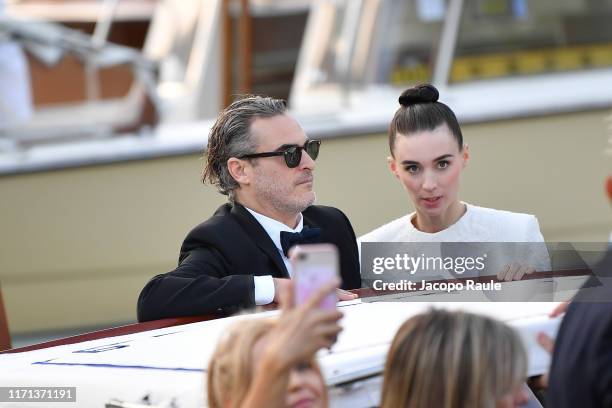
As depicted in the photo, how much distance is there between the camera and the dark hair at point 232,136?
3.89 metres

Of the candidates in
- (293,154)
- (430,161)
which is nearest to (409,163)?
(430,161)

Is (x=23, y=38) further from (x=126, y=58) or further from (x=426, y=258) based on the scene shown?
(x=426, y=258)

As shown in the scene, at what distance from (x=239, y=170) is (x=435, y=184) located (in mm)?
582

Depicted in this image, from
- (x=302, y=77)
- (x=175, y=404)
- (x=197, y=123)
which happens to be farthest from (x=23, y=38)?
(x=175, y=404)

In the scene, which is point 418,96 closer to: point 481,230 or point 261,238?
point 481,230

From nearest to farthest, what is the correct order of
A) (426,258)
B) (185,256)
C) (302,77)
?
(426,258) → (185,256) → (302,77)

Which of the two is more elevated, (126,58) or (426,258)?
(126,58)

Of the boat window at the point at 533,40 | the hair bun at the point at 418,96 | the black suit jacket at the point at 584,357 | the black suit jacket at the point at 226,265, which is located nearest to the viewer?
the black suit jacket at the point at 584,357

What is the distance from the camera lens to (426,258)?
3240 millimetres

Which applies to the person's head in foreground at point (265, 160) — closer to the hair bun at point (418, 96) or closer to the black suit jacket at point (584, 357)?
the hair bun at point (418, 96)

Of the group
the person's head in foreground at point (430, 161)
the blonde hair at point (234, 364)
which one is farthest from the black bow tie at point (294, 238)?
the blonde hair at point (234, 364)

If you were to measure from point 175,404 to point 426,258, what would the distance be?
889 mm

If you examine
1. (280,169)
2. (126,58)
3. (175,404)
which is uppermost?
(126,58)

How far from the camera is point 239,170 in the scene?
3.88 metres
